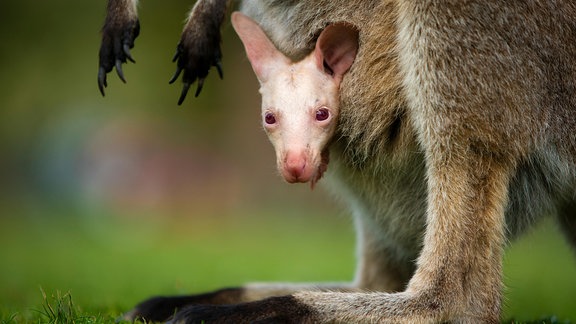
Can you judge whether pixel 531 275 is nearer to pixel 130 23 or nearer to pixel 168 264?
pixel 168 264

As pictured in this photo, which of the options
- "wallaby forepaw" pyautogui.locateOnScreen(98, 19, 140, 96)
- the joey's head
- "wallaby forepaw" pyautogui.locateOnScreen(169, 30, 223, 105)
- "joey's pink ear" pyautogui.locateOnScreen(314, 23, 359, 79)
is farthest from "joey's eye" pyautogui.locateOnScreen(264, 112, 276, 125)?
"wallaby forepaw" pyautogui.locateOnScreen(98, 19, 140, 96)

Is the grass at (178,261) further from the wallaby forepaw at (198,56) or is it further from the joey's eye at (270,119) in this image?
the wallaby forepaw at (198,56)

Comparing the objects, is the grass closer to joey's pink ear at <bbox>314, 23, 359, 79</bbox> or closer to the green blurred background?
the green blurred background

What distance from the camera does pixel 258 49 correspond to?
456cm

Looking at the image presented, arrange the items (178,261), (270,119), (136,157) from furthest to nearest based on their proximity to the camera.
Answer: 1. (136,157)
2. (178,261)
3. (270,119)

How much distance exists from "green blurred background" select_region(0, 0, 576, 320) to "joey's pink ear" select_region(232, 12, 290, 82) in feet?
25.6

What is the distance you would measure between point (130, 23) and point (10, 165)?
56.7 feet

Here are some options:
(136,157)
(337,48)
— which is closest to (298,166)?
(337,48)

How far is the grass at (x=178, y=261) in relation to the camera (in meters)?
5.73

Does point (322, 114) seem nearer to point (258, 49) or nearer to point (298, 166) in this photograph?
point (298, 166)

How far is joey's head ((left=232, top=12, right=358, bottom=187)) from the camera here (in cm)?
418

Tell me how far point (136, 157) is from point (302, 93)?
15.4 m

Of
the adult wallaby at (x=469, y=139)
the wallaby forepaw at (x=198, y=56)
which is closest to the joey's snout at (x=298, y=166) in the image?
the adult wallaby at (x=469, y=139)

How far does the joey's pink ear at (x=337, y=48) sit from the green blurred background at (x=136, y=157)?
25.7 feet
